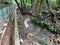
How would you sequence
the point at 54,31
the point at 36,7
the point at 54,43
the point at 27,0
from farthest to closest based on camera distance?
the point at 27,0 < the point at 36,7 < the point at 54,31 < the point at 54,43

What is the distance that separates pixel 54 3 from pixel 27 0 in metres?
3.70

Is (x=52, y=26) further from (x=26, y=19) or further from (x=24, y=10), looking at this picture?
(x=24, y=10)

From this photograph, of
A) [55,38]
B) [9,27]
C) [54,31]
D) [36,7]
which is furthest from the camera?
[36,7]

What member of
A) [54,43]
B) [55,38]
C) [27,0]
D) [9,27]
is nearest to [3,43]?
[9,27]

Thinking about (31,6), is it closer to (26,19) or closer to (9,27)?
(26,19)

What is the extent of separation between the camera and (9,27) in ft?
21.7

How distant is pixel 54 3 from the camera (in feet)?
66.5

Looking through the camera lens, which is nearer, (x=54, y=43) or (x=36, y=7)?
(x=54, y=43)

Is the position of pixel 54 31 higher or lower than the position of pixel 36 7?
lower

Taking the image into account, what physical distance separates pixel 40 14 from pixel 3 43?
1276cm

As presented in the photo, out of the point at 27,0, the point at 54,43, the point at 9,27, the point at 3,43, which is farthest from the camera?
the point at 27,0

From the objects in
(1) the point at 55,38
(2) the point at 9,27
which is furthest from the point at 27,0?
(2) the point at 9,27

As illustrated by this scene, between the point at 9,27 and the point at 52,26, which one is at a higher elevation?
the point at 9,27

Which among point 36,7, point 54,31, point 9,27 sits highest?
point 9,27
